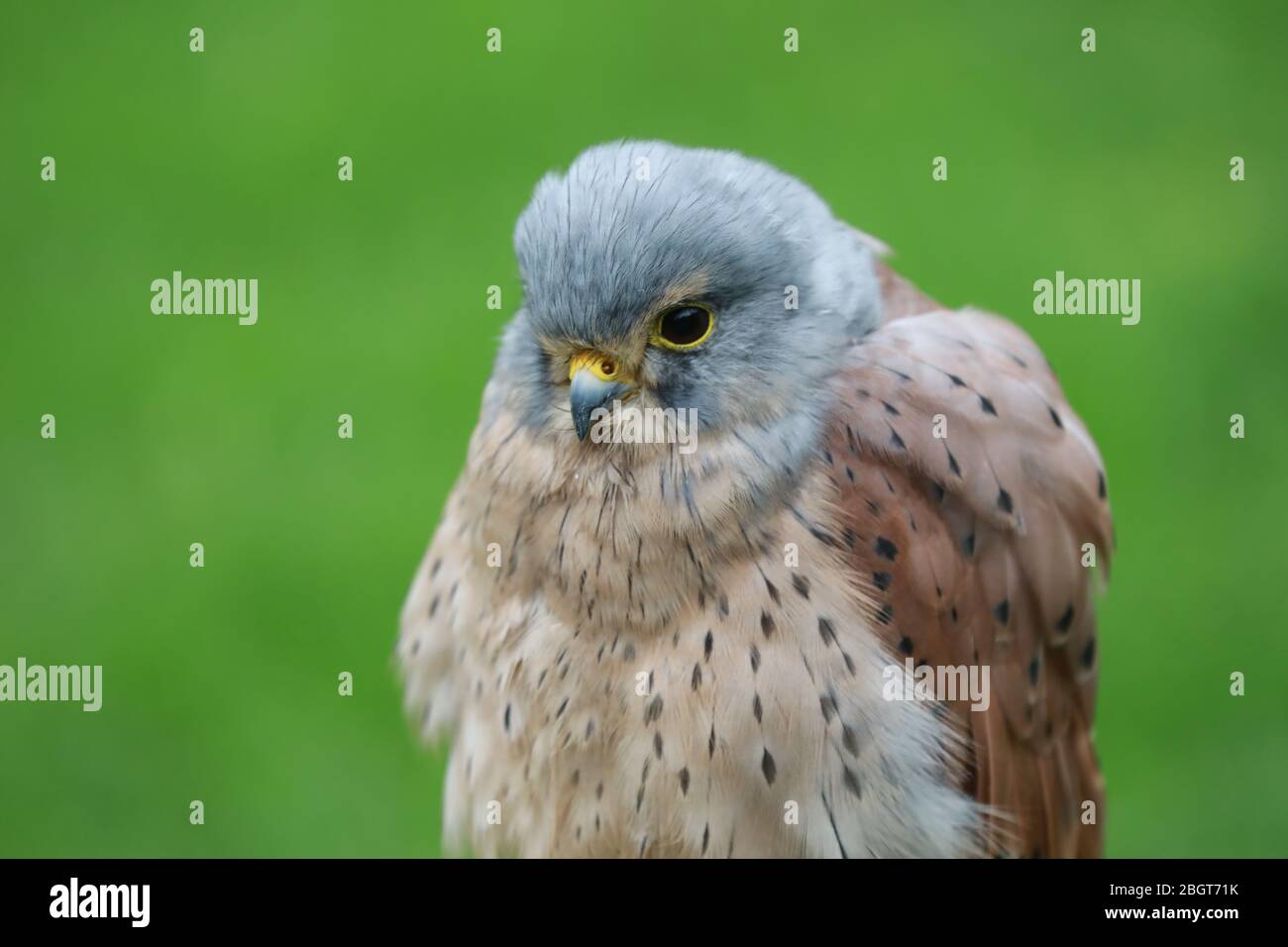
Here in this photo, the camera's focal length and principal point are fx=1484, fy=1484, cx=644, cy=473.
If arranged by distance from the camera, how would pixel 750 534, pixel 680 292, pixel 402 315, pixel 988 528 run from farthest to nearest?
pixel 402 315 → pixel 988 528 → pixel 750 534 → pixel 680 292

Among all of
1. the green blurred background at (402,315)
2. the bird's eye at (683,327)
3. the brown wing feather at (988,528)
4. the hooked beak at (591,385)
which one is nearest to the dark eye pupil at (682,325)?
the bird's eye at (683,327)

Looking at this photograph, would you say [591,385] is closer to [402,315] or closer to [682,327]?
[682,327]

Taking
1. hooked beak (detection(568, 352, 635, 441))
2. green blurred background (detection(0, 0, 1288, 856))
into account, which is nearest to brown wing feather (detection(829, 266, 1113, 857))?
hooked beak (detection(568, 352, 635, 441))

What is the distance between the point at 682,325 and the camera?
2.97 meters

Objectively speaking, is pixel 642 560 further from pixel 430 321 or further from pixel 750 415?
pixel 430 321

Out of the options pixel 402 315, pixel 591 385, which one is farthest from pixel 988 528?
pixel 402 315

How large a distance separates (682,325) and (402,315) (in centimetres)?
317

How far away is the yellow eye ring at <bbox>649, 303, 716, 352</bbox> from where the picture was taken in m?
2.96

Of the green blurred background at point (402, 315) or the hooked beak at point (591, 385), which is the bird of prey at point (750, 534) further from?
the green blurred background at point (402, 315)

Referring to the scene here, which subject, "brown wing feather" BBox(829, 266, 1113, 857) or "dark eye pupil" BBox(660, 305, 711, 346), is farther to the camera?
"brown wing feather" BBox(829, 266, 1113, 857)

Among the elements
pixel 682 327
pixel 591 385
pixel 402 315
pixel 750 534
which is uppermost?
pixel 402 315

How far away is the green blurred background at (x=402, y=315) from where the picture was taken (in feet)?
16.7

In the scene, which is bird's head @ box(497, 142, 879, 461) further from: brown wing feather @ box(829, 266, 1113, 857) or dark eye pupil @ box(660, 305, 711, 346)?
brown wing feather @ box(829, 266, 1113, 857)

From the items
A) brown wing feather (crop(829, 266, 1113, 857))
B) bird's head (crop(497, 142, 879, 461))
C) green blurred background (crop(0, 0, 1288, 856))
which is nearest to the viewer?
bird's head (crop(497, 142, 879, 461))
